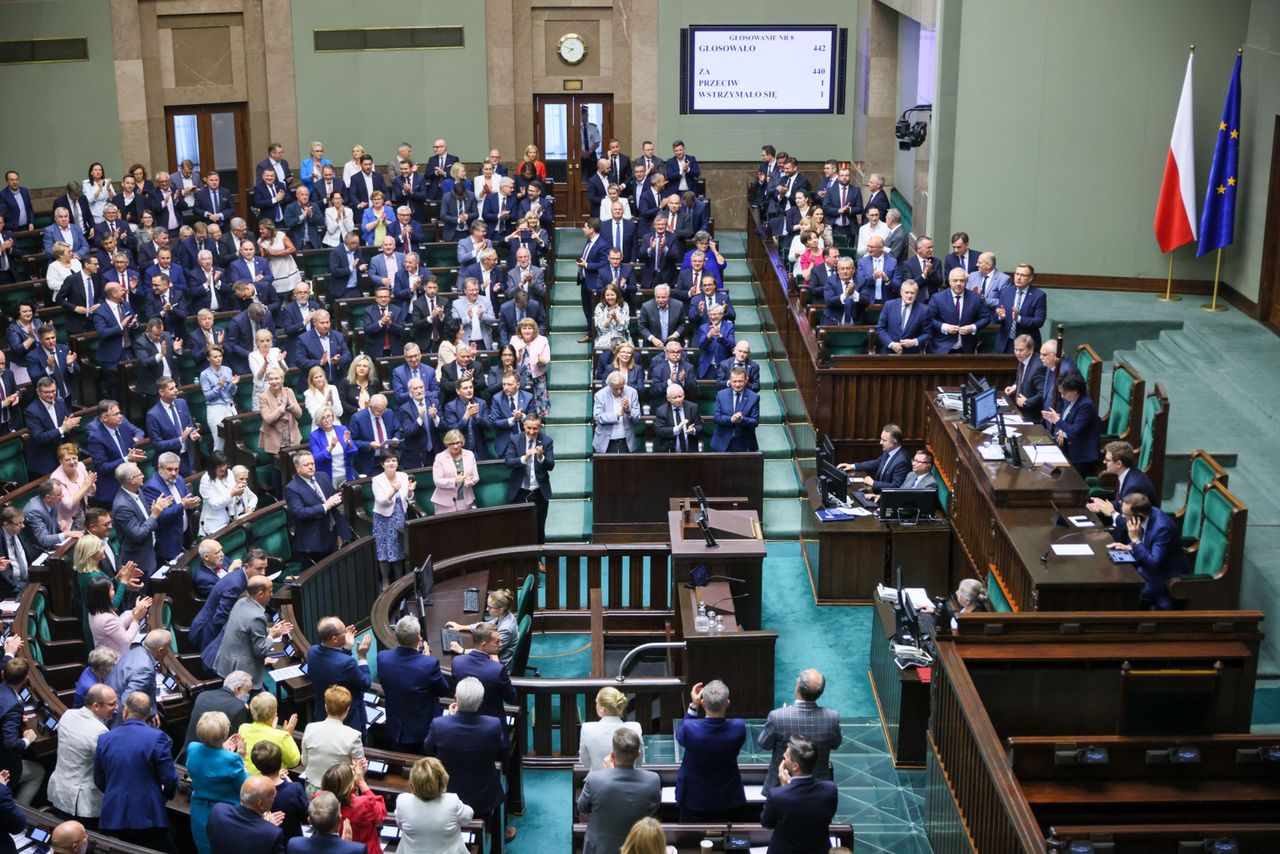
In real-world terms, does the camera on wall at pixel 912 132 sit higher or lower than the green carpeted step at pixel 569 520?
higher

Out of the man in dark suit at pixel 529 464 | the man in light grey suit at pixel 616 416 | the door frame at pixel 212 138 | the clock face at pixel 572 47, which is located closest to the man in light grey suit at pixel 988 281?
the man in light grey suit at pixel 616 416

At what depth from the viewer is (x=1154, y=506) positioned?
963cm

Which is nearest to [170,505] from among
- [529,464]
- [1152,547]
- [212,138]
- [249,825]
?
[529,464]

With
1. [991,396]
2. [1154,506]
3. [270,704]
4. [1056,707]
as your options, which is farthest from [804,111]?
[270,704]

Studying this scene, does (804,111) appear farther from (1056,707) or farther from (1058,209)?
(1056,707)

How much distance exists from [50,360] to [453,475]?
385 centimetres

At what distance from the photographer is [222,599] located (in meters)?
8.98

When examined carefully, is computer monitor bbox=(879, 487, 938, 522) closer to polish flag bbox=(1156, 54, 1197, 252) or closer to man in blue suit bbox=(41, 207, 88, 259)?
polish flag bbox=(1156, 54, 1197, 252)

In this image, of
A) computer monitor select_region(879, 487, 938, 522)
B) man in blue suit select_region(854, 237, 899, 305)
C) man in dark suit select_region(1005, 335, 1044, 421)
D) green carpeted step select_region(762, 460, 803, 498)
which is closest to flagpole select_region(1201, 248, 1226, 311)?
man in blue suit select_region(854, 237, 899, 305)

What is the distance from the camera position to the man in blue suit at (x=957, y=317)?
1249 cm

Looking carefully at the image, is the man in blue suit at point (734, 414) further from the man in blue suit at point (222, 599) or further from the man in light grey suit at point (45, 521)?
the man in light grey suit at point (45, 521)

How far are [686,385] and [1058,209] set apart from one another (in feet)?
16.5

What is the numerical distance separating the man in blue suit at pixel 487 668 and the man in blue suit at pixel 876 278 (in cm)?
644

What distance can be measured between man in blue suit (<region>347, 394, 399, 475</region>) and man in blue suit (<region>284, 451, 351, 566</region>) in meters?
0.66
